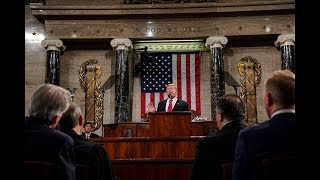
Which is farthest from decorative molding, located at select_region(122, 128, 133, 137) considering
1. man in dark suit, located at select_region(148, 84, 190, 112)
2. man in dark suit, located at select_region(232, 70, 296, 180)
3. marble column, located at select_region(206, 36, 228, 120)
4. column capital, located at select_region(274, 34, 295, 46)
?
man in dark suit, located at select_region(232, 70, 296, 180)

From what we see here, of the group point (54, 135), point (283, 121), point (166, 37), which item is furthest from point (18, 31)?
point (166, 37)

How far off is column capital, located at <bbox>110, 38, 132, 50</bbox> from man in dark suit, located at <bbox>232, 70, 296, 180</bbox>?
11126 mm

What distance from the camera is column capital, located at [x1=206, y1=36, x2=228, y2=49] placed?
43.8 ft

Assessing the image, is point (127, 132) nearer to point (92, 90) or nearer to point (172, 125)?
point (172, 125)

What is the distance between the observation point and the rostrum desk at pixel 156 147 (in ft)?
17.3

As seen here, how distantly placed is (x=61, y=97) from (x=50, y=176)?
0.71m

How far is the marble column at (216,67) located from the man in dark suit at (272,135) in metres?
10.6

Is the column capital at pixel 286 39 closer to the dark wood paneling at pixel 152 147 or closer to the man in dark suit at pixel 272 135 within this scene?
the dark wood paneling at pixel 152 147

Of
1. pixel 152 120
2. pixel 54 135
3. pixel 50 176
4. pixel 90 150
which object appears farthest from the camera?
pixel 152 120

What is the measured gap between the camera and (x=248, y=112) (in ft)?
44.3

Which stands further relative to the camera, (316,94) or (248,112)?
(248,112)

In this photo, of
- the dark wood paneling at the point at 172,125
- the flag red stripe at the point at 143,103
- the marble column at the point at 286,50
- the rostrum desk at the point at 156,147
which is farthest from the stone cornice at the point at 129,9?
the dark wood paneling at the point at 172,125

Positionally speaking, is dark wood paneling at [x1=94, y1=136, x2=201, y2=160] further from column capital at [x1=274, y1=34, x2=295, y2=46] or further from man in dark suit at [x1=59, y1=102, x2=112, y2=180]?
column capital at [x1=274, y1=34, x2=295, y2=46]

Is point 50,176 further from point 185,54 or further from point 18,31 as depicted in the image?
point 185,54
